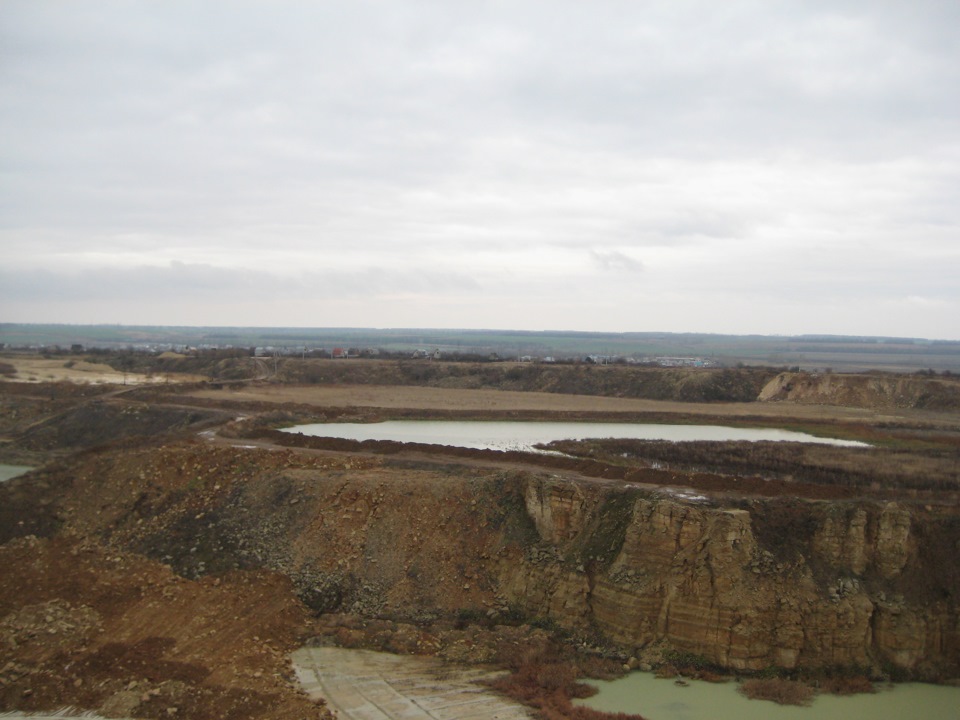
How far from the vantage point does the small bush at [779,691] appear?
612 inches

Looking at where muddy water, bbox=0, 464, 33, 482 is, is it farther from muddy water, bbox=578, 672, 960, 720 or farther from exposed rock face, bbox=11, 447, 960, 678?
muddy water, bbox=578, 672, 960, 720

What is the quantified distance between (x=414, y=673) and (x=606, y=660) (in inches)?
172

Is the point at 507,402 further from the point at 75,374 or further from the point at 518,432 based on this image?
the point at 75,374

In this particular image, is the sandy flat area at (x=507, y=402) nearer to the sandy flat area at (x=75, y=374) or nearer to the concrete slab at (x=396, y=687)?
A: the sandy flat area at (x=75, y=374)

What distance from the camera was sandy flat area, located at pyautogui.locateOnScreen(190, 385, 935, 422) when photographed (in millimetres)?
47062

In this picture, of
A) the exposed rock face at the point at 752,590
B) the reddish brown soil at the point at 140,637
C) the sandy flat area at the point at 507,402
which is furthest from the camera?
the sandy flat area at the point at 507,402

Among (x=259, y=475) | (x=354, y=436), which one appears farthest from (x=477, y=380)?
(x=259, y=475)

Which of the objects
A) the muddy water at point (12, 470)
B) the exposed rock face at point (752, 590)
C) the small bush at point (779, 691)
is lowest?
the small bush at point (779, 691)

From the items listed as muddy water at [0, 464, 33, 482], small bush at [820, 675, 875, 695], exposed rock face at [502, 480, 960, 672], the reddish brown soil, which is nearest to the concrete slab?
the reddish brown soil

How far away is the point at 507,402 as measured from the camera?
52500 mm

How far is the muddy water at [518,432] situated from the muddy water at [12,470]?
41.8 ft

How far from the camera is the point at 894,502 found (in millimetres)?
18906

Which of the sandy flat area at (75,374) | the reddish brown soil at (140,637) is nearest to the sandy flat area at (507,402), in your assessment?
the sandy flat area at (75,374)

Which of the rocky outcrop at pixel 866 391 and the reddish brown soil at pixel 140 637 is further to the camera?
the rocky outcrop at pixel 866 391
